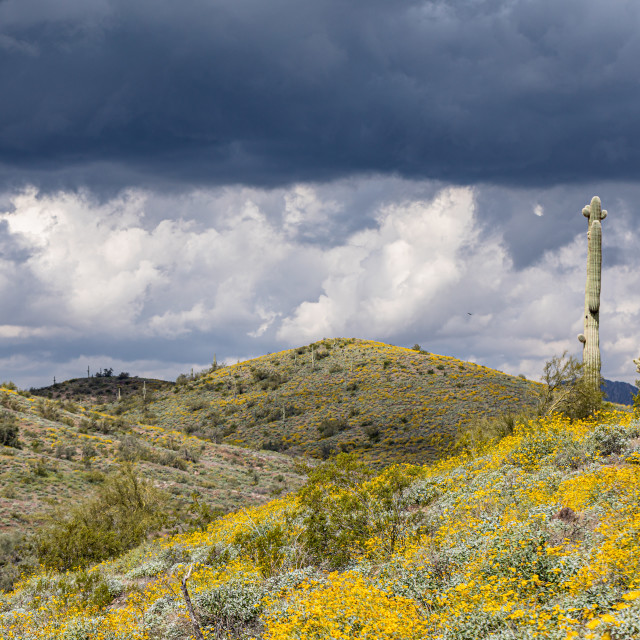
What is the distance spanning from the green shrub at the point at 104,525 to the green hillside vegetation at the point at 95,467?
865 millimetres

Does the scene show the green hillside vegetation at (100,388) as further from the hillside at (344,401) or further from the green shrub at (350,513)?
the green shrub at (350,513)

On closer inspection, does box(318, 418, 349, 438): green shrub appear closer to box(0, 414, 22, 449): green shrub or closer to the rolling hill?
the rolling hill

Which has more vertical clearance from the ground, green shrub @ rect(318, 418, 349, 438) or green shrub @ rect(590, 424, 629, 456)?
green shrub @ rect(590, 424, 629, 456)

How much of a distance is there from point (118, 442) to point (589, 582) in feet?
110

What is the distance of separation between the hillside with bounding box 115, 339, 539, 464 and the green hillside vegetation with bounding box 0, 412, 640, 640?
24.4m

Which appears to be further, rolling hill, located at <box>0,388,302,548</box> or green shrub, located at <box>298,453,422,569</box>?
rolling hill, located at <box>0,388,302,548</box>

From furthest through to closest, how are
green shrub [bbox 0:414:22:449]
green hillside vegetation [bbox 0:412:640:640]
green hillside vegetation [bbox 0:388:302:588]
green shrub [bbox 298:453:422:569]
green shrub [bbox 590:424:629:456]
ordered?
green shrub [bbox 0:414:22:449] < green hillside vegetation [bbox 0:388:302:588] < green shrub [bbox 590:424:629:456] < green shrub [bbox 298:453:422:569] < green hillside vegetation [bbox 0:412:640:640]

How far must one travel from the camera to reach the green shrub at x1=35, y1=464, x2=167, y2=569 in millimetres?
16562

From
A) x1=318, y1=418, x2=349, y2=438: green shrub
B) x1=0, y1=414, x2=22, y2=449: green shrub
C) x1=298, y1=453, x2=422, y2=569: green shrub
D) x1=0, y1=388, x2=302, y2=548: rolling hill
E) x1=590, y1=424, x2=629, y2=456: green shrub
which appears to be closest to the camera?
x1=298, y1=453, x2=422, y2=569: green shrub

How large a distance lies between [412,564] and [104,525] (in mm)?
14508

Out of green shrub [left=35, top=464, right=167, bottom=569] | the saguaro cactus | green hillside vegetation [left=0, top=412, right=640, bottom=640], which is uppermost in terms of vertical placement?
the saguaro cactus

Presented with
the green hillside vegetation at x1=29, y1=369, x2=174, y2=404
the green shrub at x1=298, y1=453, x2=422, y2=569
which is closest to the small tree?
the green shrub at x1=298, y1=453, x2=422, y2=569

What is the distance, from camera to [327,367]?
58.9 m

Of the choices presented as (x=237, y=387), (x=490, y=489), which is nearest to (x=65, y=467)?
(x=490, y=489)
